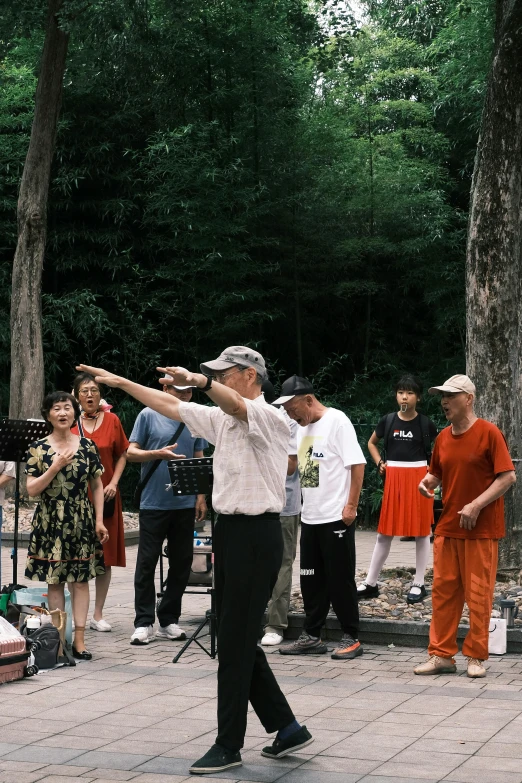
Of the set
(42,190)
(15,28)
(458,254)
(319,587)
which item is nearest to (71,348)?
(42,190)

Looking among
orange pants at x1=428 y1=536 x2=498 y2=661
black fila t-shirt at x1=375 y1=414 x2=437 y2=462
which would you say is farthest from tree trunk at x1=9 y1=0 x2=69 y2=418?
orange pants at x1=428 y1=536 x2=498 y2=661

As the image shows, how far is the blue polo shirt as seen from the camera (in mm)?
7641

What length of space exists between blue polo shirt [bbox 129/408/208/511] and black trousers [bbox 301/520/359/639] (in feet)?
3.25

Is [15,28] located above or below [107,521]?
above

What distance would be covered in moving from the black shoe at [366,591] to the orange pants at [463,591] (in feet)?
6.02

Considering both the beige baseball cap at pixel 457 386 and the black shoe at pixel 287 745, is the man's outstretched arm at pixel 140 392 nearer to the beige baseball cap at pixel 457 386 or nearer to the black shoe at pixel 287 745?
the black shoe at pixel 287 745

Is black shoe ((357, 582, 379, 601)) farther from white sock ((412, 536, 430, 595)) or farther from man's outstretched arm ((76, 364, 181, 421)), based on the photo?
man's outstretched arm ((76, 364, 181, 421))

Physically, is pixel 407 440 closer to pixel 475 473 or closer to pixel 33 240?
pixel 475 473

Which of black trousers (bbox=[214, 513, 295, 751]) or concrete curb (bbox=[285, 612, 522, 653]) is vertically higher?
black trousers (bbox=[214, 513, 295, 751])

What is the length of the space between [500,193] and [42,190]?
7.56 meters

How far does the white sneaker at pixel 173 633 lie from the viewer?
7.59 m

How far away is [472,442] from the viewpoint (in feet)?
21.2

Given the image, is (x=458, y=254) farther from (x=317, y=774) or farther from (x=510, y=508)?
(x=317, y=774)

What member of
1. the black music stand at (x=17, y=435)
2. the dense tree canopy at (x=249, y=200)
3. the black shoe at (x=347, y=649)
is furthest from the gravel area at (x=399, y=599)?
the dense tree canopy at (x=249, y=200)
